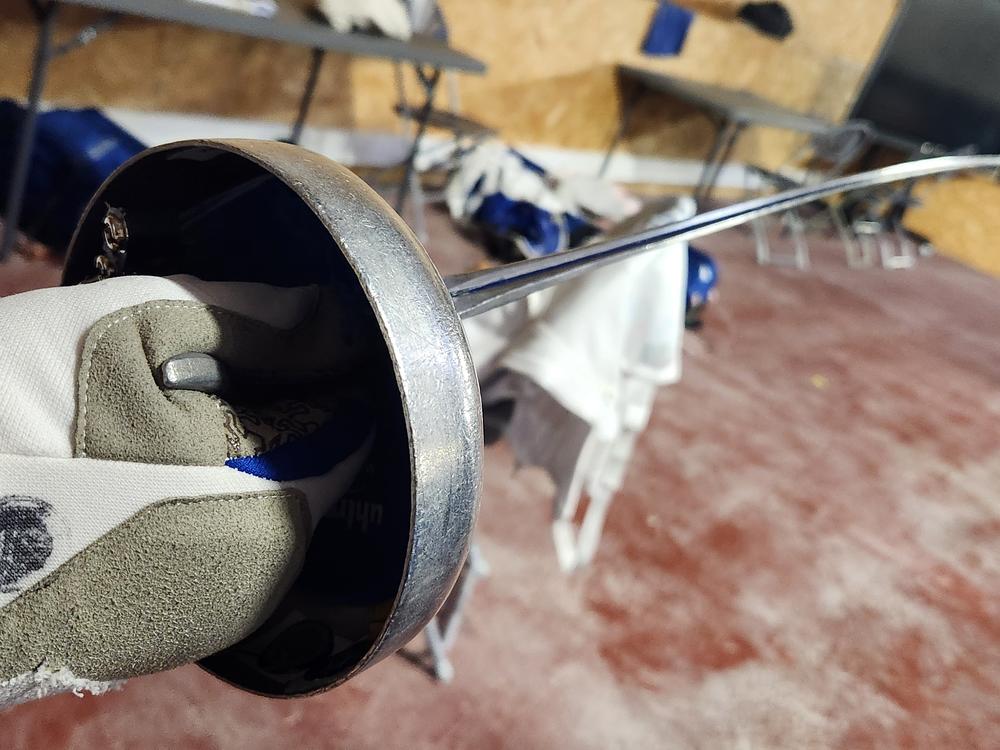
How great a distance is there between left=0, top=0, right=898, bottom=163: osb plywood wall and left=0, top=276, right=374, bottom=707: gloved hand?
268cm

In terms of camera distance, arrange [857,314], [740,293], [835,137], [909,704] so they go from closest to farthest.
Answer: [909,704], [740,293], [857,314], [835,137]

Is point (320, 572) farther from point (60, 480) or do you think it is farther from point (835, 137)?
point (835, 137)

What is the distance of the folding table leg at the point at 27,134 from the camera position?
6.09 ft

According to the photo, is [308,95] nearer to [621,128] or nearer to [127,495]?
[621,128]

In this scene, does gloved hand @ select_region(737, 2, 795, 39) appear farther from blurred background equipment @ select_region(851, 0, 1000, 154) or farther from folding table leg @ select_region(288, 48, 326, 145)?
folding table leg @ select_region(288, 48, 326, 145)

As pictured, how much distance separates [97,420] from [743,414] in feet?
8.39

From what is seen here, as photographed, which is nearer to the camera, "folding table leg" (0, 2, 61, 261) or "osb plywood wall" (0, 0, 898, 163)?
"folding table leg" (0, 2, 61, 261)

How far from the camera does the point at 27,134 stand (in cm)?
189

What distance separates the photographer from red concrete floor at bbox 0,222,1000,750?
1.18 metres

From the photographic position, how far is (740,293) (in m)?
3.90

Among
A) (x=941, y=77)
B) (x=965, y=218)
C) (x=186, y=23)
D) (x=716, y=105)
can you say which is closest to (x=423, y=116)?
(x=186, y=23)

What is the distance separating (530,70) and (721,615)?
3.35 metres

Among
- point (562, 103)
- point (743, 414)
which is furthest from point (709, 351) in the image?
point (562, 103)

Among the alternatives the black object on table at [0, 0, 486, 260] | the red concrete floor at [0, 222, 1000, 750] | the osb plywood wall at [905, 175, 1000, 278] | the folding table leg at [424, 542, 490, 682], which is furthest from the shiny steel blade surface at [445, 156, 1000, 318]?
the osb plywood wall at [905, 175, 1000, 278]
